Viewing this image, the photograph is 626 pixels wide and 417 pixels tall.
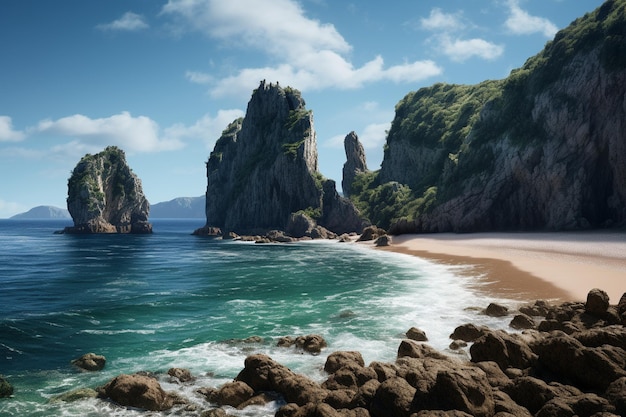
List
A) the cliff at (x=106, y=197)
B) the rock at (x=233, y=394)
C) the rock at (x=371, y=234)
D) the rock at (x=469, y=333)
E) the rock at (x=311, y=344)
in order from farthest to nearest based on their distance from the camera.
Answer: the cliff at (x=106, y=197), the rock at (x=371, y=234), the rock at (x=469, y=333), the rock at (x=311, y=344), the rock at (x=233, y=394)

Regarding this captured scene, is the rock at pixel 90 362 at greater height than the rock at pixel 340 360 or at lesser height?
lesser

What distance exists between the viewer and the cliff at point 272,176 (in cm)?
11962

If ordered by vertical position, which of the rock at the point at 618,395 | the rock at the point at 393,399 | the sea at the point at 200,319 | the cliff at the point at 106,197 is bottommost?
the sea at the point at 200,319

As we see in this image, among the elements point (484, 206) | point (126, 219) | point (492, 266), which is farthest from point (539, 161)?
point (126, 219)

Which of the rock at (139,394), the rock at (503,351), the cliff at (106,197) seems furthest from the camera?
the cliff at (106,197)

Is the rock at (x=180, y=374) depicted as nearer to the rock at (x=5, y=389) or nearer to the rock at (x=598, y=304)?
the rock at (x=5, y=389)

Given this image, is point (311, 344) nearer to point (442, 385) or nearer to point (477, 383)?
point (442, 385)

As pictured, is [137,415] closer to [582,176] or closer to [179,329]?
[179,329]

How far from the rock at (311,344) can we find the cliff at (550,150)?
2426 inches

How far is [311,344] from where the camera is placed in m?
19.5

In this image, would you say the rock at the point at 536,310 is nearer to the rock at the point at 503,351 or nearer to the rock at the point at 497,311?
the rock at the point at 497,311

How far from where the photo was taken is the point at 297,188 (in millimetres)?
122750

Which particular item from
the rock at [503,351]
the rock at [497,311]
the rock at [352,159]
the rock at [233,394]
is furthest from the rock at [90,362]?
the rock at [352,159]

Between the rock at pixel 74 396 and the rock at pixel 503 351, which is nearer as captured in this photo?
the rock at pixel 503 351
